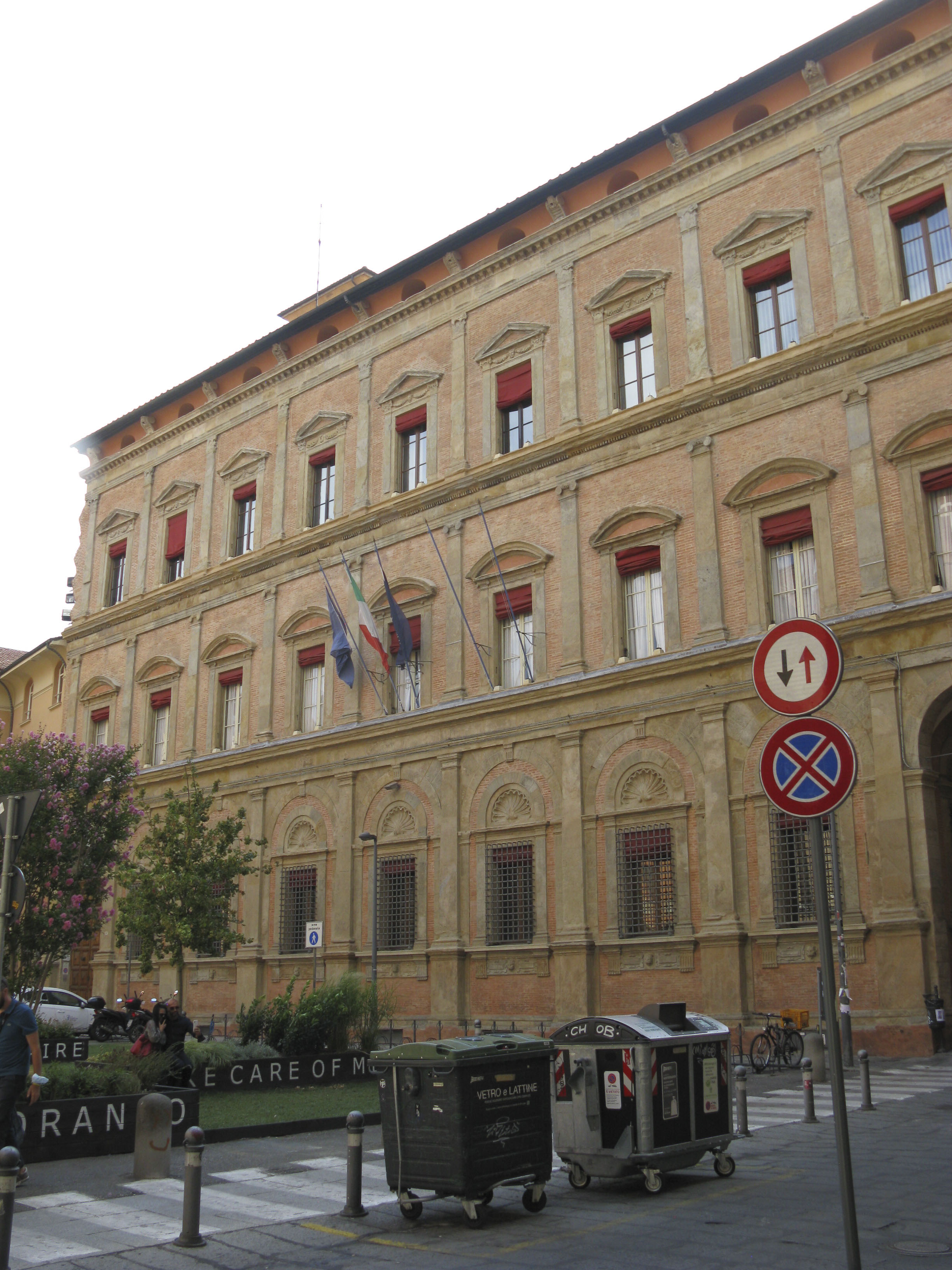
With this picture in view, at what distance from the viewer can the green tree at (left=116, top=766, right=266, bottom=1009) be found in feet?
80.9

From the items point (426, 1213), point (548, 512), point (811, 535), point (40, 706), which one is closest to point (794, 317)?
point (811, 535)

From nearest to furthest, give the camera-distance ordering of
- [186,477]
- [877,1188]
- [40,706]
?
[877,1188], [186,477], [40,706]

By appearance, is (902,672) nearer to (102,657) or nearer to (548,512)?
(548,512)

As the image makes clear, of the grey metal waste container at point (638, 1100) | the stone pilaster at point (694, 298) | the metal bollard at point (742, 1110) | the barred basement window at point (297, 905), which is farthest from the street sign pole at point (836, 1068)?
the barred basement window at point (297, 905)

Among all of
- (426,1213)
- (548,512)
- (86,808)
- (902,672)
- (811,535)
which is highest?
(548,512)

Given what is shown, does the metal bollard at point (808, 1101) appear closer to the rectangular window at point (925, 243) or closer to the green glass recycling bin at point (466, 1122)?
the green glass recycling bin at point (466, 1122)

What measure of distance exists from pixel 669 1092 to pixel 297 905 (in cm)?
2068

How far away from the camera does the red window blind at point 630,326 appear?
2486 centimetres

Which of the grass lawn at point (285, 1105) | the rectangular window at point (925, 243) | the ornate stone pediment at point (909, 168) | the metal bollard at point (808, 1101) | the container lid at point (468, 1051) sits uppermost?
the ornate stone pediment at point (909, 168)

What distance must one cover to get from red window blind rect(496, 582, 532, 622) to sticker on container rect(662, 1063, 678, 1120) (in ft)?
54.3

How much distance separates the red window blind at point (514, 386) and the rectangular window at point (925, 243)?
8602 millimetres

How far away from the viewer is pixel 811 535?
21.4 metres

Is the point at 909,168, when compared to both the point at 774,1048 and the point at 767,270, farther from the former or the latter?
the point at 774,1048

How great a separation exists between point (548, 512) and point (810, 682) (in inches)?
751
